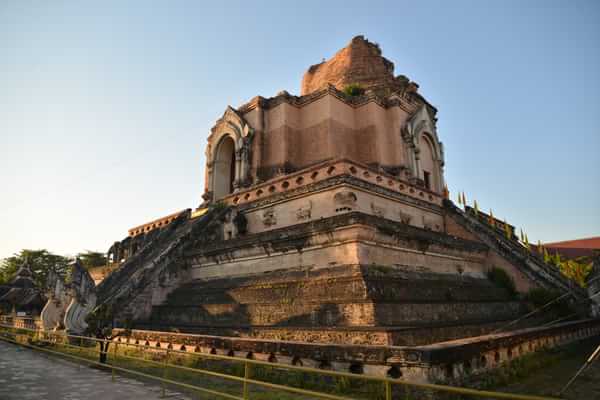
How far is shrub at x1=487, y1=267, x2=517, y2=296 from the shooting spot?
1243 centimetres

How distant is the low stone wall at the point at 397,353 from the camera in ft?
16.3

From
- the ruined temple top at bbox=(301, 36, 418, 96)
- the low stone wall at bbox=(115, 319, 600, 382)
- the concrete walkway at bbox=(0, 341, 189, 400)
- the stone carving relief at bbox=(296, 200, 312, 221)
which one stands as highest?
the ruined temple top at bbox=(301, 36, 418, 96)

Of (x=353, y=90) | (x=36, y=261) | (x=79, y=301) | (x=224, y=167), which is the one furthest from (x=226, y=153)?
(x=36, y=261)

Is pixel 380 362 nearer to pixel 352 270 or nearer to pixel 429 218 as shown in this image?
pixel 352 270

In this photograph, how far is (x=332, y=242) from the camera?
8758 millimetres

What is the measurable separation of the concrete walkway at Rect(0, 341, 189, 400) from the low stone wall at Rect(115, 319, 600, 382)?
3.99ft

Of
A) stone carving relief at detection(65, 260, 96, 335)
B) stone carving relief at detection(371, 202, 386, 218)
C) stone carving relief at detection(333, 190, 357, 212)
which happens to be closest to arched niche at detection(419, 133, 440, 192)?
stone carving relief at detection(371, 202, 386, 218)

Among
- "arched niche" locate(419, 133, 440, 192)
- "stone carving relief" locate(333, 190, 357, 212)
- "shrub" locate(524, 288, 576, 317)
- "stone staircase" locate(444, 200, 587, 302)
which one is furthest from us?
"arched niche" locate(419, 133, 440, 192)

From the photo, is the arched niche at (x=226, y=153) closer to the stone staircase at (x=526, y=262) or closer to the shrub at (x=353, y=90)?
the shrub at (x=353, y=90)

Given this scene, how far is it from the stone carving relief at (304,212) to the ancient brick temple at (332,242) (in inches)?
1.7

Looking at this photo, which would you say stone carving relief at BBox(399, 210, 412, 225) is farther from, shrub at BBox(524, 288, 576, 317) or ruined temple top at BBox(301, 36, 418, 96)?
ruined temple top at BBox(301, 36, 418, 96)

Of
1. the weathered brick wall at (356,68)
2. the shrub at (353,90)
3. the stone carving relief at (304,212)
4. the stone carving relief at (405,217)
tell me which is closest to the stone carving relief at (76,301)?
the stone carving relief at (304,212)

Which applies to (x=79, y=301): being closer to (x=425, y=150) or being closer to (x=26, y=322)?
(x=26, y=322)

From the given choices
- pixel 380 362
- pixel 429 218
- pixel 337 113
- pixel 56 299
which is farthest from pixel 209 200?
pixel 380 362
